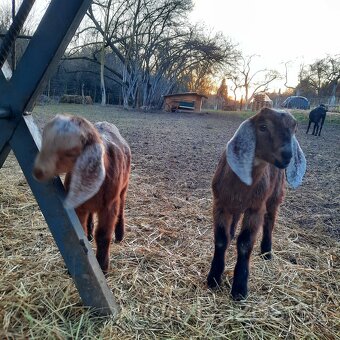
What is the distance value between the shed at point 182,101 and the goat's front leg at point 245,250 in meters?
24.8

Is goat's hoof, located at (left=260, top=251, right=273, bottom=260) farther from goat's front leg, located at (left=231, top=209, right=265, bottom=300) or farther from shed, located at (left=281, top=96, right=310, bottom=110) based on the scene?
shed, located at (left=281, top=96, right=310, bottom=110)

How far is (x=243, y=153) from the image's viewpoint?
7.42 feet

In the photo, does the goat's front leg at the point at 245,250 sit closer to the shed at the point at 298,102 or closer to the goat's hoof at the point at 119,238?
the goat's hoof at the point at 119,238

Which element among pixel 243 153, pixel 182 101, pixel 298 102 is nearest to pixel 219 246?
pixel 243 153

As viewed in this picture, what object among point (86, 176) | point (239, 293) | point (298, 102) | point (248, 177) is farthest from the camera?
point (298, 102)

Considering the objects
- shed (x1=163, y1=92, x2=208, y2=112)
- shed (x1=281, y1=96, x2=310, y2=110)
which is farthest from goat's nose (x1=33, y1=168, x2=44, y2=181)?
shed (x1=281, y1=96, x2=310, y2=110)

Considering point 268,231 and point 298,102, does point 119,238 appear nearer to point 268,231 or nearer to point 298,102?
point 268,231

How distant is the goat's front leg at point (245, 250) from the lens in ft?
7.68

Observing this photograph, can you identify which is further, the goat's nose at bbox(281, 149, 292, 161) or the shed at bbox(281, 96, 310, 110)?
the shed at bbox(281, 96, 310, 110)

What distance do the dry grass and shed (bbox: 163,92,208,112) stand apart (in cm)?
2298

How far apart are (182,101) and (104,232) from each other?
25.7 metres

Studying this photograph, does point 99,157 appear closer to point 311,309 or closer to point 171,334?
point 171,334

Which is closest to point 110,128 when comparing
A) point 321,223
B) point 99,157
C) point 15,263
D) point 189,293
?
point 99,157

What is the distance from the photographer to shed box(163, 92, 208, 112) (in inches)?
1051
